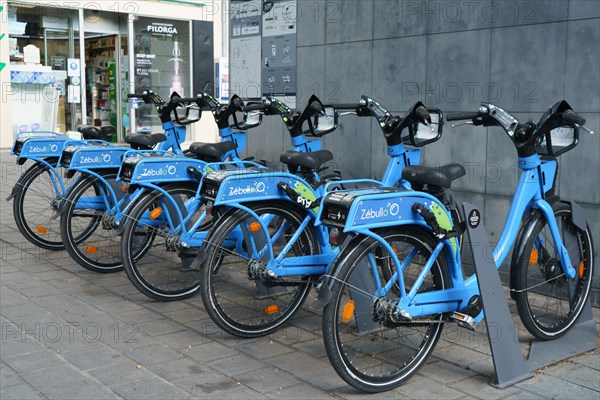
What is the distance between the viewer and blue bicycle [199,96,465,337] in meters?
4.32

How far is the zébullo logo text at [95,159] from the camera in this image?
589cm

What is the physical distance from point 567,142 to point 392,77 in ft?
7.68

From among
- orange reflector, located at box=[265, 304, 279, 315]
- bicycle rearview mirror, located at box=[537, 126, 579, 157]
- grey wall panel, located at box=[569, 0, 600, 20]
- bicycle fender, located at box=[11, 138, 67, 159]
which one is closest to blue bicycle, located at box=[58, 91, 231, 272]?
bicycle fender, located at box=[11, 138, 67, 159]

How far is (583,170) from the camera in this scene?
5211mm

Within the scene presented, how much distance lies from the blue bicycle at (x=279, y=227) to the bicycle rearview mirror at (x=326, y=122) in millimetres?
759

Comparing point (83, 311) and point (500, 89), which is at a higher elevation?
point (500, 89)

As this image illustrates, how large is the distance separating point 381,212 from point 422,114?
122 centimetres

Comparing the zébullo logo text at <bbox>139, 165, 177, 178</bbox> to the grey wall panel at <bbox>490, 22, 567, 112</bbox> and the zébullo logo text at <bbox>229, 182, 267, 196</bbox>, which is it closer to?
the zébullo logo text at <bbox>229, 182, 267, 196</bbox>

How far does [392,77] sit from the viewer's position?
6.46 m

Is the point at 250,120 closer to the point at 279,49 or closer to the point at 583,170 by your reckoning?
the point at 279,49

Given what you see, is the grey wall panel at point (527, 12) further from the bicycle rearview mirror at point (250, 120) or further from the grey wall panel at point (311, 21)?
the bicycle rearview mirror at point (250, 120)

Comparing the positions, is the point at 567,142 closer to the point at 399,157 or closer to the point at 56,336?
the point at 399,157

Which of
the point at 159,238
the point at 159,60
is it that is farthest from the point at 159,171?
the point at 159,60

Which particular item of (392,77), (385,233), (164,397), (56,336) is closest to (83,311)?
(56,336)
